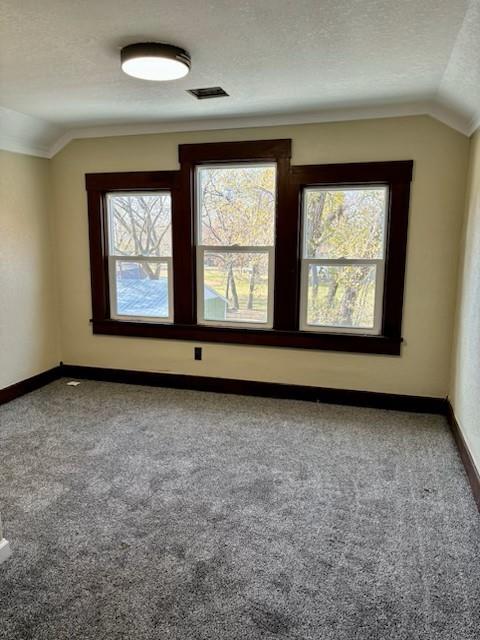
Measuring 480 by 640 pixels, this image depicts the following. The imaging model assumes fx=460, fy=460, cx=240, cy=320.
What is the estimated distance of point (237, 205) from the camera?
13.4 ft

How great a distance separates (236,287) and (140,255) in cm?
100

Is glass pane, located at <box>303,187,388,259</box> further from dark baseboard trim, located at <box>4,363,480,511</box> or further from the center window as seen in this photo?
dark baseboard trim, located at <box>4,363,480,511</box>

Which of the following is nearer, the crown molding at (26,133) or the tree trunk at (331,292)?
the crown molding at (26,133)

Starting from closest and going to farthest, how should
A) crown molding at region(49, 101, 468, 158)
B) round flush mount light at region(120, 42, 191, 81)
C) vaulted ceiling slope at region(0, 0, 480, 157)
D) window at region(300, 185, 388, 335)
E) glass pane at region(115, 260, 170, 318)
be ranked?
vaulted ceiling slope at region(0, 0, 480, 157), round flush mount light at region(120, 42, 191, 81), crown molding at region(49, 101, 468, 158), window at region(300, 185, 388, 335), glass pane at region(115, 260, 170, 318)

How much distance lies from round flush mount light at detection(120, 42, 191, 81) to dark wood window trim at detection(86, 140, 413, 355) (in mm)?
1452

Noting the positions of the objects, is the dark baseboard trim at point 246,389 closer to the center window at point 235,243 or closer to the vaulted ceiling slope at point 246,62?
the center window at point 235,243

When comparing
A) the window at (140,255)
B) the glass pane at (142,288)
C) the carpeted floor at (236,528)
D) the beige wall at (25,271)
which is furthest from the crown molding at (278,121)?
the carpeted floor at (236,528)

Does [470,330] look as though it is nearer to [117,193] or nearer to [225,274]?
[225,274]

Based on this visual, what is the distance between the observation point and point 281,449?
316 cm

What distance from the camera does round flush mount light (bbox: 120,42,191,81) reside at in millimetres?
2350

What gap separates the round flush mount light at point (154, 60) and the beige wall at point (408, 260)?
147 centimetres

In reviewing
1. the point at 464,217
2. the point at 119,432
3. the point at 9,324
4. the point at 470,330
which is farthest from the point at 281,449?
the point at 9,324

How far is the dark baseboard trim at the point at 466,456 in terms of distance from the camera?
255 centimetres

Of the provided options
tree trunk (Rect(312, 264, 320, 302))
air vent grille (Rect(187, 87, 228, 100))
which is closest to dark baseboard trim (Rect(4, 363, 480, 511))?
tree trunk (Rect(312, 264, 320, 302))
